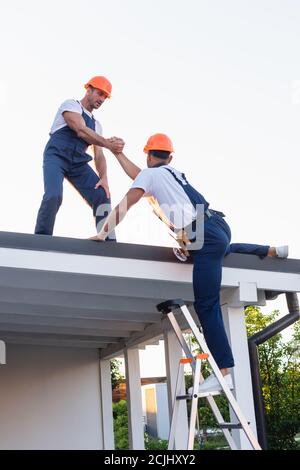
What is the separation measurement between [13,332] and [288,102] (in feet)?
39.4

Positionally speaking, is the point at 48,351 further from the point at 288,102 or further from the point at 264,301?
the point at 288,102

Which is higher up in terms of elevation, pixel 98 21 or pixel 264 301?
pixel 98 21

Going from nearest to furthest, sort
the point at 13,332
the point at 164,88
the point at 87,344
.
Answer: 1. the point at 13,332
2. the point at 87,344
3. the point at 164,88

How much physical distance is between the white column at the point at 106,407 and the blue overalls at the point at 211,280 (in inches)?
198

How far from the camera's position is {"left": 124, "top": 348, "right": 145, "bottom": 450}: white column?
7969mm

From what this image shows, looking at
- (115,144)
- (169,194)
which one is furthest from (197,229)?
(115,144)

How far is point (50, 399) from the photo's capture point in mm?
8789

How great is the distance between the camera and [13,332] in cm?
753

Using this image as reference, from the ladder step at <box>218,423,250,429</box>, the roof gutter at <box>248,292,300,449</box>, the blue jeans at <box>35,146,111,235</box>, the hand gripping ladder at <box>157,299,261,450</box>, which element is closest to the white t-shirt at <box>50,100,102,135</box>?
the blue jeans at <box>35,146,111,235</box>

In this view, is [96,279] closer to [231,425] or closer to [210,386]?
[210,386]
